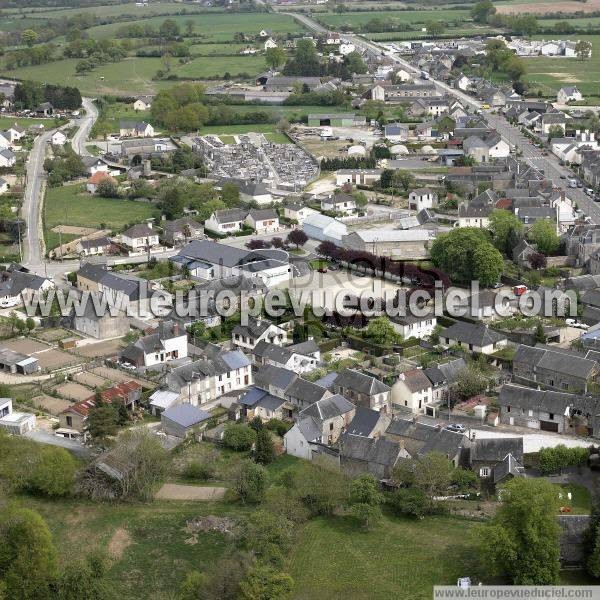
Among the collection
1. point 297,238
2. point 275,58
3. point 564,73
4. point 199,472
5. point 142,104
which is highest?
point 275,58

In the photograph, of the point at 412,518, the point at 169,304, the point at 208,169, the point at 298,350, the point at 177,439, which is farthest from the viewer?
the point at 208,169

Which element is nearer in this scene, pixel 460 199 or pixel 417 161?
pixel 460 199

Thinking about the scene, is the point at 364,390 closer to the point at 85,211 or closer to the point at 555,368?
the point at 555,368

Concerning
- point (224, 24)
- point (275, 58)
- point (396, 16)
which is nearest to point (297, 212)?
point (275, 58)

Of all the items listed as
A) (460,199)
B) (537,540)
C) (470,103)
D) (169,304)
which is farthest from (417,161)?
(537,540)

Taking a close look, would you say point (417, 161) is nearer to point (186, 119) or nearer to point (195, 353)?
point (186, 119)
